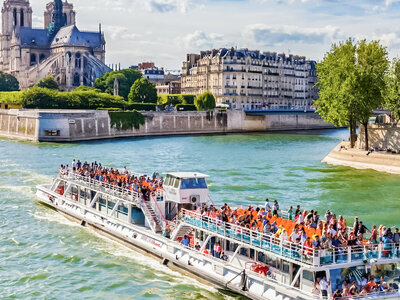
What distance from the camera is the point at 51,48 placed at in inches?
5773

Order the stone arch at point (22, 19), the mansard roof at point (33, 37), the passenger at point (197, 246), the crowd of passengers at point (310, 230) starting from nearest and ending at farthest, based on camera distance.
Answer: the crowd of passengers at point (310, 230), the passenger at point (197, 246), the mansard roof at point (33, 37), the stone arch at point (22, 19)

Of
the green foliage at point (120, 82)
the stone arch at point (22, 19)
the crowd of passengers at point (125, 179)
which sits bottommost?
the crowd of passengers at point (125, 179)

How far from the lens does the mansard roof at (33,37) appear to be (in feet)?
483

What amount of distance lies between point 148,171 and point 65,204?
13953 millimetres

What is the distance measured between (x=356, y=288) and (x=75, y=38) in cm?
13162

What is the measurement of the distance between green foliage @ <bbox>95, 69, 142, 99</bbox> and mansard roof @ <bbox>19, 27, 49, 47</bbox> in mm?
40103

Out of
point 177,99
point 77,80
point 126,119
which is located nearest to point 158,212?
point 126,119

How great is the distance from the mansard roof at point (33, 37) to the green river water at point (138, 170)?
9104 cm

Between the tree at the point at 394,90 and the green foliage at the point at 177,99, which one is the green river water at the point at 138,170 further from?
the green foliage at the point at 177,99

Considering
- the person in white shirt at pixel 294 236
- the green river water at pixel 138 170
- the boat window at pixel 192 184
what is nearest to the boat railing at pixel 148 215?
the green river water at pixel 138 170

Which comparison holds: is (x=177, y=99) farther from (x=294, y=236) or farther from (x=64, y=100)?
(x=294, y=236)

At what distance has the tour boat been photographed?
15180 mm

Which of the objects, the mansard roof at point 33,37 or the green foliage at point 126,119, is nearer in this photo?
the green foliage at point 126,119

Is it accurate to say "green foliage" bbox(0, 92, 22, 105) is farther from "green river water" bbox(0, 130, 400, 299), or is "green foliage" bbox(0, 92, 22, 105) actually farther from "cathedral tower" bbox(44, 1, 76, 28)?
"cathedral tower" bbox(44, 1, 76, 28)
